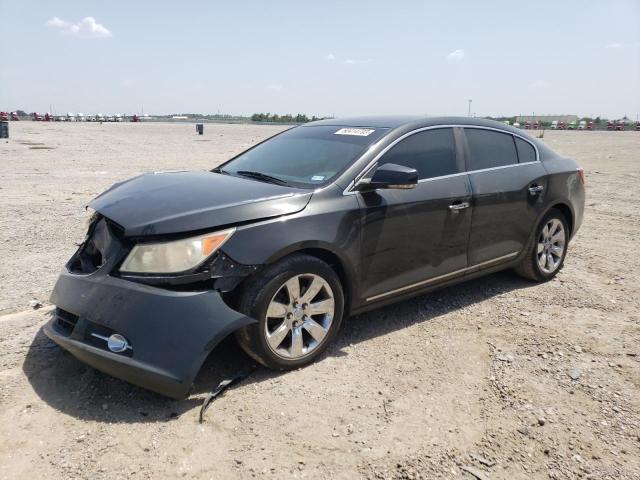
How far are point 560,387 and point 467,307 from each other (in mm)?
1368

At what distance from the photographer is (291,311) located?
3.33 m

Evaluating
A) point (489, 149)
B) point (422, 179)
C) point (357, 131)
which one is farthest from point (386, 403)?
point (489, 149)

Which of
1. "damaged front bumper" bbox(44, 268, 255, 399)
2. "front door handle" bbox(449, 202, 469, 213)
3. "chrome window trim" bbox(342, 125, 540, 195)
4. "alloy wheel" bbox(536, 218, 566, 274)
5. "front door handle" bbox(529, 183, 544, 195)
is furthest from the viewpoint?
"alloy wheel" bbox(536, 218, 566, 274)

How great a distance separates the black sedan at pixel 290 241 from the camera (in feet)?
9.46

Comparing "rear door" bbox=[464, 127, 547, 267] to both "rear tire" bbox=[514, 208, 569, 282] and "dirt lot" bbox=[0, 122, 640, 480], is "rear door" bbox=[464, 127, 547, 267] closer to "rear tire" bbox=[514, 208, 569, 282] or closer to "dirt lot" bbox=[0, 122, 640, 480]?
"rear tire" bbox=[514, 208, 569, 282]

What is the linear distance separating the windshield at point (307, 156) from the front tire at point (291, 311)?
27.3 inches

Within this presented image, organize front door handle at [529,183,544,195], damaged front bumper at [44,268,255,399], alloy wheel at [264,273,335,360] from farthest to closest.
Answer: front door handle at [529,183,544,195], alloy wheel at [264,273,335,360], damaged front bumper at [44,268,255,399]

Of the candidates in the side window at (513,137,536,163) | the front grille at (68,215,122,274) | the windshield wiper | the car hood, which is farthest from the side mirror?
the side window at (513,137,536,163)

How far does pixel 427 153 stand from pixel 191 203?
199 centimetres

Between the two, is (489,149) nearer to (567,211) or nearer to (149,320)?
(567,211)

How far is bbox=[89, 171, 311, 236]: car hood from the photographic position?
118 inches

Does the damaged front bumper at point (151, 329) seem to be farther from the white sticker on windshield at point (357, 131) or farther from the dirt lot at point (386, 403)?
the white sticker on windshield at point (357, 131)

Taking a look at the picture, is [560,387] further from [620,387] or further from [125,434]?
[125,434]

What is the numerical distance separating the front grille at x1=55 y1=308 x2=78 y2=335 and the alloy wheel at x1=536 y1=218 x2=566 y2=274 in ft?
13.6
